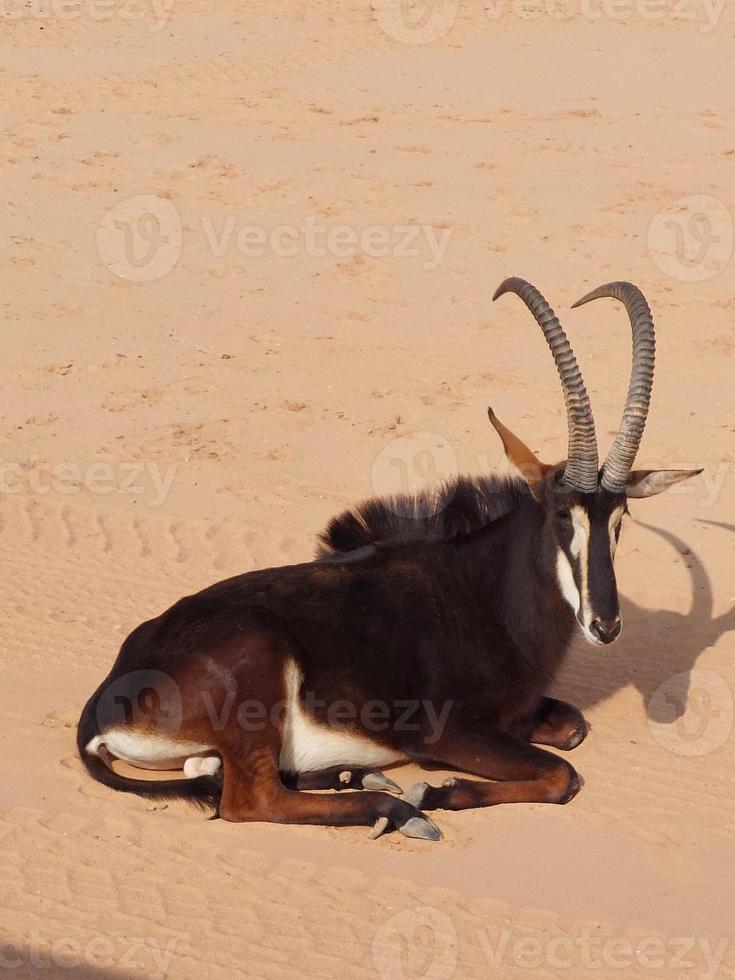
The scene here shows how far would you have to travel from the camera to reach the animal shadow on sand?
9.45m

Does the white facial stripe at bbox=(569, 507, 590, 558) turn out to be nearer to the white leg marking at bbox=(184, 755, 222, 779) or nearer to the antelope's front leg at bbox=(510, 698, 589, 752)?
the antelope's front leg at bbox=(510, 698, 589, 752)

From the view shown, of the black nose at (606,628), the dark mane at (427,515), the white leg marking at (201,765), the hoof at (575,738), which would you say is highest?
the dark mane at (427,515)

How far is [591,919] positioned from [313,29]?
71.5ft

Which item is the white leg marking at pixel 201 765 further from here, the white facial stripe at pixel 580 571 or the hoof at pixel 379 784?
the white facial stripe at pixel 580 571

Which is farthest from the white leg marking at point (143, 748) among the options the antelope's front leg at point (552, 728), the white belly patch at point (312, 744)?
the antelope's front leg at point (552, 728)

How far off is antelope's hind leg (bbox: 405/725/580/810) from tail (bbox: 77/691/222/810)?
1.10m

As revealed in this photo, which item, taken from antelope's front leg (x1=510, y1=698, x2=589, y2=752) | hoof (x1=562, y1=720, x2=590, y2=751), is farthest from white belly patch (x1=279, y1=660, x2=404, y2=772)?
hoof (x1=562, y1=720, x2=590, y2=751)

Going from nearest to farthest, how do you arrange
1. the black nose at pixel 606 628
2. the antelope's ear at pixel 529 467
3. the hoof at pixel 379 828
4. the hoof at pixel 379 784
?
the hoof at pixel 379 828
the black nose at pixel 606 628
the hoof at pixel 379 784
the antelope's ear at pixel 529 467

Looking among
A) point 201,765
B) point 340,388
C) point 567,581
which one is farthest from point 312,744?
point 340,388

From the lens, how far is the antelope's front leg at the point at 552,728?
8711mm

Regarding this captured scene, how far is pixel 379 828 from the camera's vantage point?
759cm

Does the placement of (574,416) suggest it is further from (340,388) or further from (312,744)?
(340,388)

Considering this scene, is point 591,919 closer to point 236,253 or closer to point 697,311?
point 697,311

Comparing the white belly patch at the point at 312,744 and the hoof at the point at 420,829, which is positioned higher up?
the white belly patch at the point at 312,744
